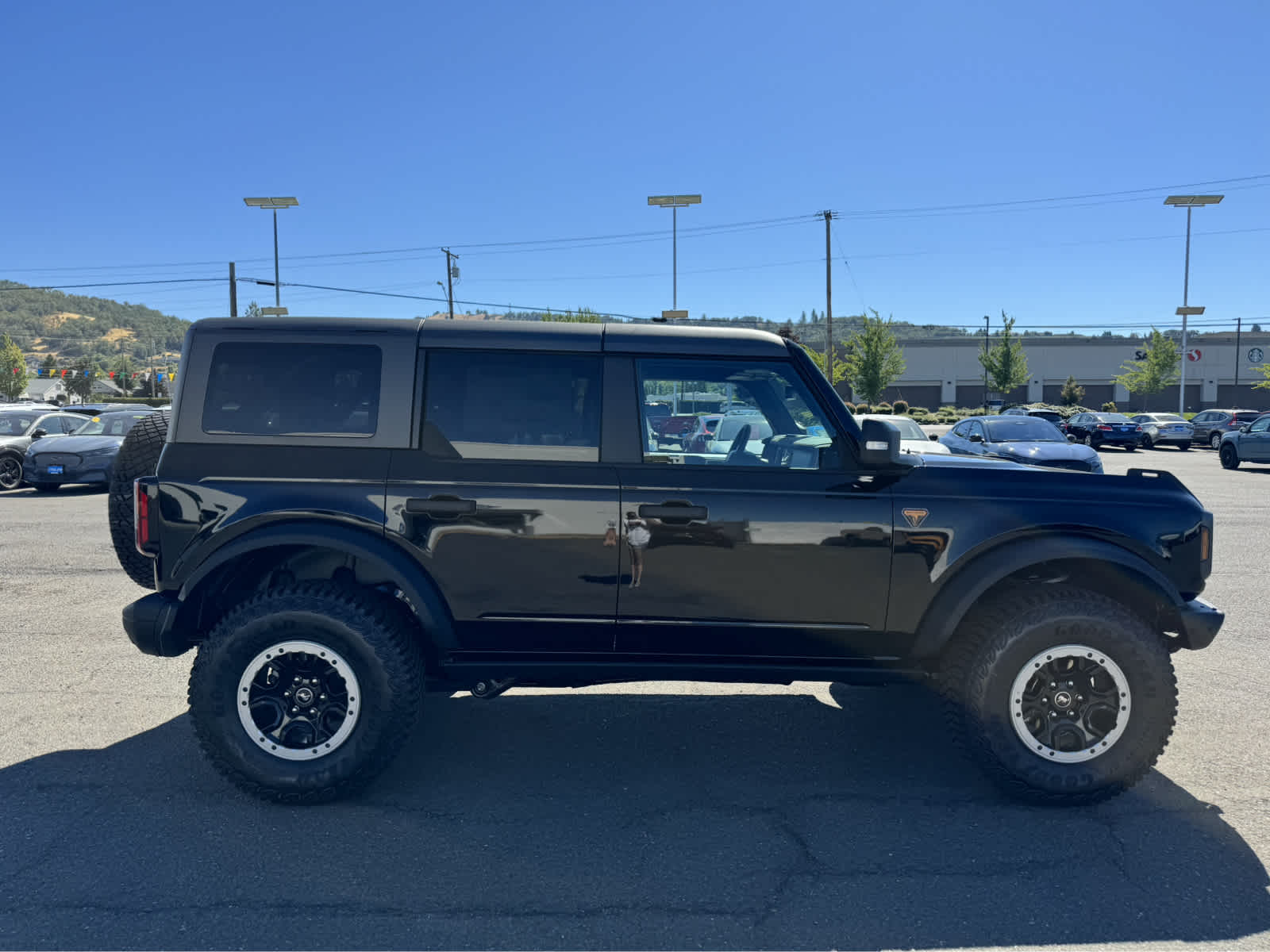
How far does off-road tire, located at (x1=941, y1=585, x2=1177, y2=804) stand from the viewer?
382 centimetres

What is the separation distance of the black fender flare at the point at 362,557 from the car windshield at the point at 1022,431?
1588 centimetres

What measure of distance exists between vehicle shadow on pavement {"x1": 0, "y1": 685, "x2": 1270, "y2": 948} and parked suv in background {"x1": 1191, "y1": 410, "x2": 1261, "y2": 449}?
127 ft

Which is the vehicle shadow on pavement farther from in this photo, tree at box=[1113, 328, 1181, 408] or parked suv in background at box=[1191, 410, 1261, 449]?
tree at box=[1113, 328, 1181, 408]

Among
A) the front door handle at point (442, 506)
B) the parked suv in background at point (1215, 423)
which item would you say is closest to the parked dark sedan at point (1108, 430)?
the parked suv in background at point (1215, 423)

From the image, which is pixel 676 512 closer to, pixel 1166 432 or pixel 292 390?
pixel 292 390

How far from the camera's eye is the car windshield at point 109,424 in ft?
56.7

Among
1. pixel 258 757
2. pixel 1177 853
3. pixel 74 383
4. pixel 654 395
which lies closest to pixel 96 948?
pixel 258 757

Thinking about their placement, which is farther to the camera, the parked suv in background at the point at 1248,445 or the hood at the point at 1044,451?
the parked suv in background at the point at 1248,445

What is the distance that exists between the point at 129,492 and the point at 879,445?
3718 millimetres

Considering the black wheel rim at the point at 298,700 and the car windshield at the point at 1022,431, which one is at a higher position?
the car windshield at the point at 1022,431

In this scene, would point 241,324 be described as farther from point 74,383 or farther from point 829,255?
point 74,383

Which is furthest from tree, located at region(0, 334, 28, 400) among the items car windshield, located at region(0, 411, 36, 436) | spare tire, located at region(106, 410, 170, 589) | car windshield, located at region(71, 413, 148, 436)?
spare tire, located at region(106, 410, 170, 589)

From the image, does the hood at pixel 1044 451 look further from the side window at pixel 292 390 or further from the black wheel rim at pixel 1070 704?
the side window at pixel 292 390

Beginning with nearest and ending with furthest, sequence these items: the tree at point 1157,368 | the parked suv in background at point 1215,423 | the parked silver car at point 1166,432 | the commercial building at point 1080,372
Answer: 1. the parked silver car at point 1166,432
2. the parked suv in background at point 1215,423
3. the tree at point 1157,368
4. the commercial building at point 1080,372
